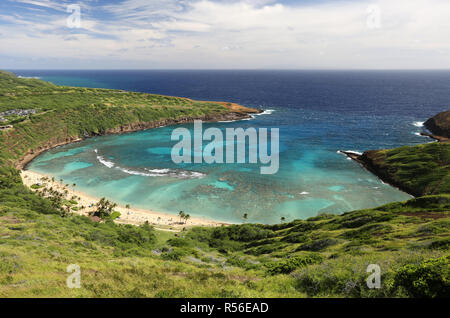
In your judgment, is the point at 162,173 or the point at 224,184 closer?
the point at 224,184

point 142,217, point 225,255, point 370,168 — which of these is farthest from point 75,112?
point 370,168

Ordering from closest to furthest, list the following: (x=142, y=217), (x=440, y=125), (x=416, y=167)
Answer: (x=142, y=217) < (x=416, y=167) < (x=440, y=125)

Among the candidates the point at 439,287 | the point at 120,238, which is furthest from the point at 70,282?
the point at 439,287

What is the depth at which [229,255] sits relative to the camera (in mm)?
34656

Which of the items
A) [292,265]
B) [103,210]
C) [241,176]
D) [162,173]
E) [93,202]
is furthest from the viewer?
[162,173]

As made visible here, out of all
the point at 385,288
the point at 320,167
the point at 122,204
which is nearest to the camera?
the point at 385,288

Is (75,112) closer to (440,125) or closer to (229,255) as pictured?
(229,255)

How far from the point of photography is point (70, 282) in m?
17.3

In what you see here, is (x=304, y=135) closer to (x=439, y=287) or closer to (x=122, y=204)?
(x=122, y=204)

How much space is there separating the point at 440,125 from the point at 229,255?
114m

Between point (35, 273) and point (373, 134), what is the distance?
11631 cm

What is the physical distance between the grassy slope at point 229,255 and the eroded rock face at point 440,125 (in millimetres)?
54537

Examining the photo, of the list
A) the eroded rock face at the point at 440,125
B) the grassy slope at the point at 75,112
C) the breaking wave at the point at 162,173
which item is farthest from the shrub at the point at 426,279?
the eroded rock face at the point at 440,125

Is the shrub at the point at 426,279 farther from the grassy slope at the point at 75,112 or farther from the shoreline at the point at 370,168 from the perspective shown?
the grassy slope at the point at 75,112
